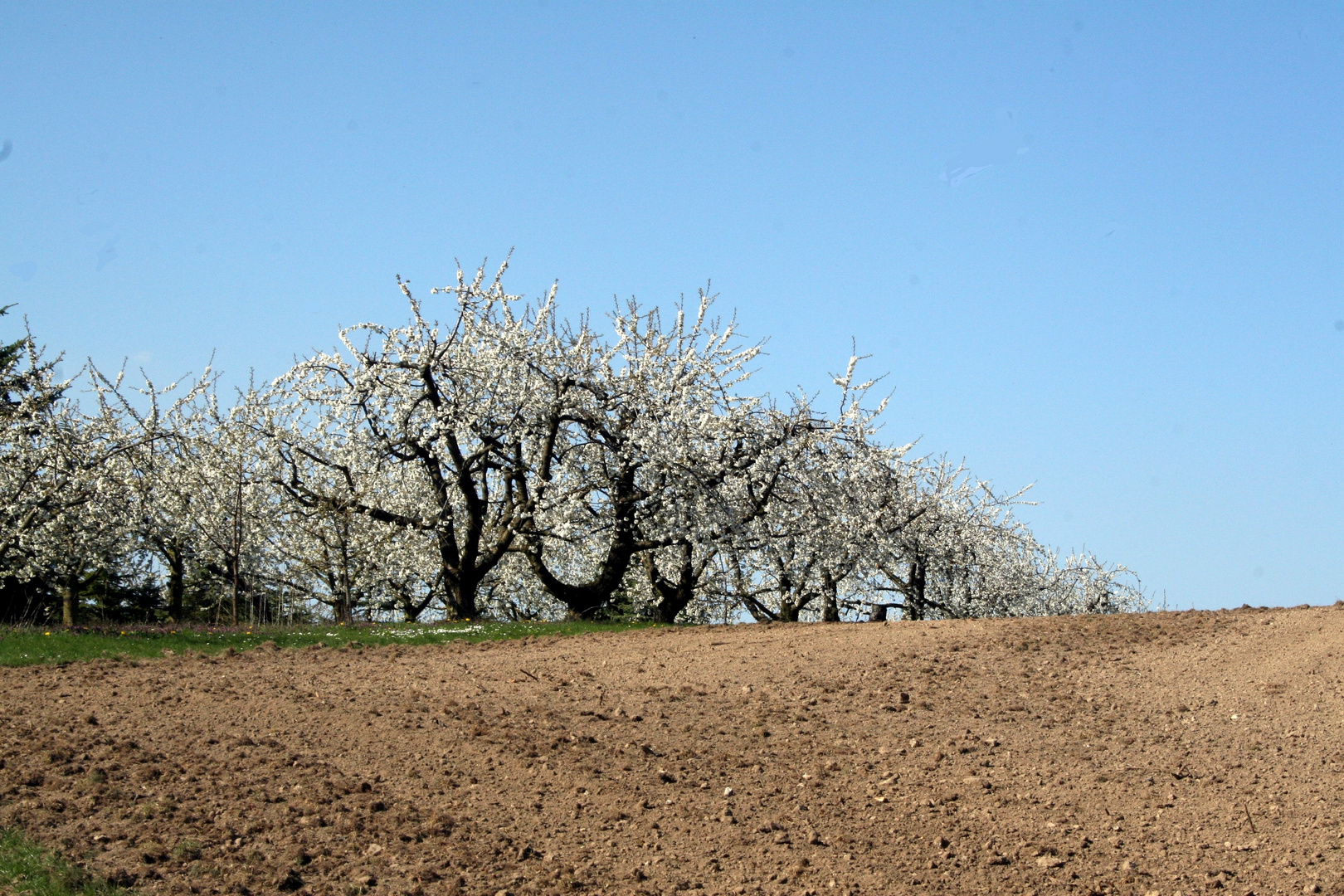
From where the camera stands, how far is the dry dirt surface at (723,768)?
6703 mm

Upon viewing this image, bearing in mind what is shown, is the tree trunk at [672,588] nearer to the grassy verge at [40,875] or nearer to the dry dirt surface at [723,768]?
the dry dirt surface at [723,768]

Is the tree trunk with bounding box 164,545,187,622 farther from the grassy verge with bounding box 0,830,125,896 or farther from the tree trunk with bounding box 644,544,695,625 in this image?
the grassy verge with bounding box 0,830,125,896

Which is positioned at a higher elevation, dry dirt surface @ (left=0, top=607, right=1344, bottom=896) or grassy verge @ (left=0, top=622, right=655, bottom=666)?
grassy verge @ (left=0, top=622, right=655, bottom=666)

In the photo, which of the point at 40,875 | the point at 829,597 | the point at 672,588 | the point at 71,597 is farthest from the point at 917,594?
the point at 40,875

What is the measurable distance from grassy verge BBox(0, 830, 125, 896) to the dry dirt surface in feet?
0.46

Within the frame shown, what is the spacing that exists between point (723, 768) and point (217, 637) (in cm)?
961

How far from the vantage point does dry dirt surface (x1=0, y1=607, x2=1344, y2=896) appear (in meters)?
6.70

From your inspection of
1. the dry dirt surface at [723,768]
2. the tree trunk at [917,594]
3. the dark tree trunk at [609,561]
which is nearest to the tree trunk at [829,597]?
the tree trunk at [917,594]

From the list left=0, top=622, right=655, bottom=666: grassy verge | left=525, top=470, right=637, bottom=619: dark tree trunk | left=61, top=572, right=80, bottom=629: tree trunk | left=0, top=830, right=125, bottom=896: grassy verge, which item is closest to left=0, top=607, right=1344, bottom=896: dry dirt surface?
left=0, top=830, right=125, bottom=896: grassy verge

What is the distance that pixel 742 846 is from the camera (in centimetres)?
700

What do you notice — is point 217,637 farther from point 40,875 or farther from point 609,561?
point 40,875

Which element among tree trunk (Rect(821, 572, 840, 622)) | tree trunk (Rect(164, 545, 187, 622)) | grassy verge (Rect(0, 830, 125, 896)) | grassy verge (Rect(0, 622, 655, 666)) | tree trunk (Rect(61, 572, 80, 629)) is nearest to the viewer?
grassy verge (Rect(0, 830, 125, 896))

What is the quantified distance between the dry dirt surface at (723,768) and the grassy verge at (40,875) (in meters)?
0.14

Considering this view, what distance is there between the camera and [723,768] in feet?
27.6
